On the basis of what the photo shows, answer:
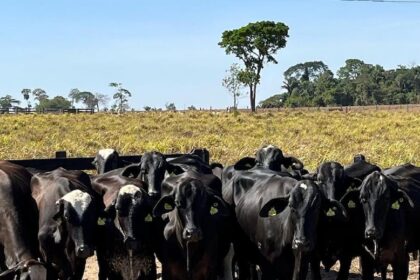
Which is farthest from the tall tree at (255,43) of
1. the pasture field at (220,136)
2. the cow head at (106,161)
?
the cow head at (106,161)

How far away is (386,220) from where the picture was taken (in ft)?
24.5

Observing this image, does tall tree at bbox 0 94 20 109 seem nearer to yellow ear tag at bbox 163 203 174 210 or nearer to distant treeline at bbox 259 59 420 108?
distant treeline at bbox 259 59 420 108

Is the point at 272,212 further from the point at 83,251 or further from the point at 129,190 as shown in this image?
the point at 83,251

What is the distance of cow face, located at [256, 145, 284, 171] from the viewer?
10430 mm

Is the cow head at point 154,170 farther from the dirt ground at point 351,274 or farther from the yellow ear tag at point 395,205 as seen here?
the yellow ear tag at point 395,205

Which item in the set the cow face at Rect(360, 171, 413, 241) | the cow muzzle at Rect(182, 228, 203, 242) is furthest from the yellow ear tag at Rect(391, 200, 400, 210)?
the cow muzzle at Rect(182, 228, 203, 242)

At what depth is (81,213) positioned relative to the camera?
7023mm

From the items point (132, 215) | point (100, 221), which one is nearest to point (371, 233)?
point (132, 215)

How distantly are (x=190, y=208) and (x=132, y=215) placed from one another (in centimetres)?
79

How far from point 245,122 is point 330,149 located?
44.4ft

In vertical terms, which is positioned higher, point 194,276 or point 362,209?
point 362,209

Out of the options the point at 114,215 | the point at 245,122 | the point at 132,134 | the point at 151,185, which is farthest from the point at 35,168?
the point at 245,122

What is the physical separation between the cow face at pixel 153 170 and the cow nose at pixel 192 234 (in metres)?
2.36

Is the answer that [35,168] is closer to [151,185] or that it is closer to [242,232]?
[151,185]
